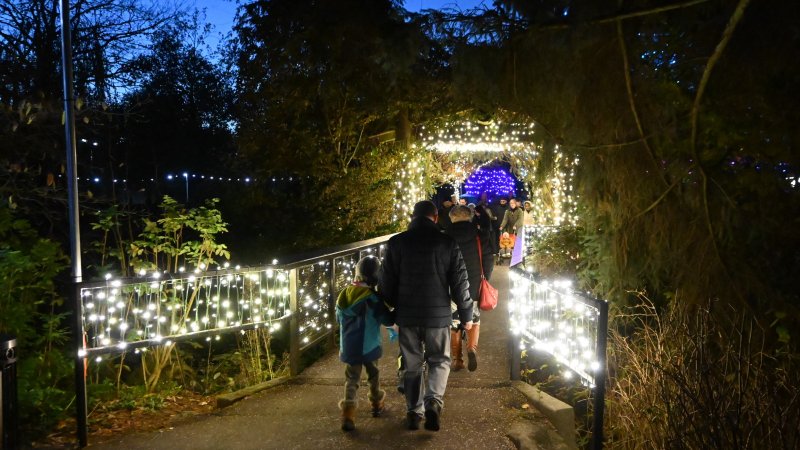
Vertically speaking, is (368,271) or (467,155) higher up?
(467,155)

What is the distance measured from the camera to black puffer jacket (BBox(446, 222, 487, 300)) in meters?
6.32

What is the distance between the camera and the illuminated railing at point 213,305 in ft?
16.8

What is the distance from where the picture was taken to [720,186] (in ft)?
16.4

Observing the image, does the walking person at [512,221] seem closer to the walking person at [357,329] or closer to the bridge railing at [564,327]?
the bridge railing at [564,327]

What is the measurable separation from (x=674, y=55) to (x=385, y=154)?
10188 millimetres

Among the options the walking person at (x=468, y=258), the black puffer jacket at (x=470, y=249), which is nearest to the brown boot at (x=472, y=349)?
the walking person at (x=468, y=258)

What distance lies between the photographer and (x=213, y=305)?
6.34 metres

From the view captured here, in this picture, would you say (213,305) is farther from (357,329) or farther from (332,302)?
(357,329)

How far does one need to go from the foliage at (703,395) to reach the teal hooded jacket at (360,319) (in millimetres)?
2035

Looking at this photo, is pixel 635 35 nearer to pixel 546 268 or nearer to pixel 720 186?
pixel 720 186

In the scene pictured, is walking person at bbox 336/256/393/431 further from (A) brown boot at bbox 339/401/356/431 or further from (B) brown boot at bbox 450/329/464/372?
(B) brown boot at bbox 450/329/464/372

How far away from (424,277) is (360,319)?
642mm

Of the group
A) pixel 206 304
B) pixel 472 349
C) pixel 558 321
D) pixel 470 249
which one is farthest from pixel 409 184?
pixel 558 321

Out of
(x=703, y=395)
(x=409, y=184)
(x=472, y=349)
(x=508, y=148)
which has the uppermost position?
(x=508, y=148)
